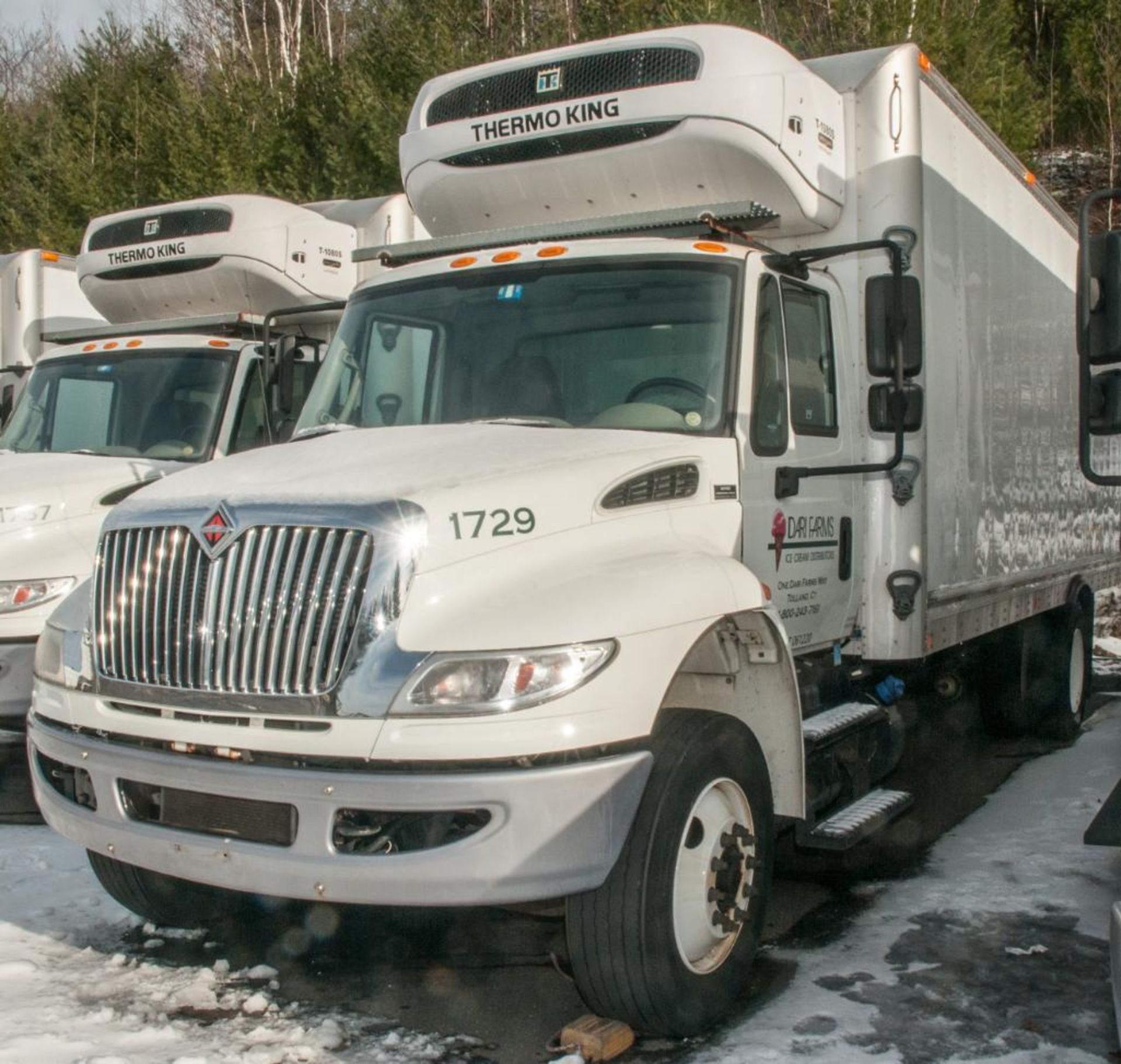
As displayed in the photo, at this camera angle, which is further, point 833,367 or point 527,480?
point 833,367

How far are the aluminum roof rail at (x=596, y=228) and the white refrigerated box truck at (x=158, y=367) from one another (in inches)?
22.9

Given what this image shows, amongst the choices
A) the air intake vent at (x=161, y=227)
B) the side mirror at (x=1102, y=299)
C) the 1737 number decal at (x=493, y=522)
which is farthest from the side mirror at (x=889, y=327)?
the air intake vent at (x=161, y=227)

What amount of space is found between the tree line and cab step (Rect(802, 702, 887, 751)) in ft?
46.6

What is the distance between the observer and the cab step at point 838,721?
18.0 feet

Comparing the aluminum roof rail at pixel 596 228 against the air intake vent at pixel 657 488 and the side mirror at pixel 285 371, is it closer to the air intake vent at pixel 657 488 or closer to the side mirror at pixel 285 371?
the side mirror at pixel 285 371

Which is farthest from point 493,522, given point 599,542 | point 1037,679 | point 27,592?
point 1037,679

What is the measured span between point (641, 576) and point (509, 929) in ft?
6.61

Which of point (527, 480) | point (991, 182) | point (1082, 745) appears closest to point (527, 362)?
point (527, 480)

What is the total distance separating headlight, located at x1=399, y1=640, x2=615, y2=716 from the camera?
12.1 feet

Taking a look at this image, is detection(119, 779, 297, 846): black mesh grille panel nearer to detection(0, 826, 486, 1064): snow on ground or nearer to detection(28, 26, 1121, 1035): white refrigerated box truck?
detection(28, 26, 1121, 1035): white refrigerated box truck

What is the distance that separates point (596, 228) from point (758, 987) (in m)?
3.14

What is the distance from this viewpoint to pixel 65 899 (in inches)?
219

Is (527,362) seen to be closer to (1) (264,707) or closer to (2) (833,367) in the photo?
(2) (833,367)

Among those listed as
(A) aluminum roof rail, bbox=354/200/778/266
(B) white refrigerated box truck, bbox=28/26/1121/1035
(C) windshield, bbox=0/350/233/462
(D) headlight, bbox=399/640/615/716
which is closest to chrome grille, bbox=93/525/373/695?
(B) white refrigerated box truck, bbox=28/26/1121/1035
